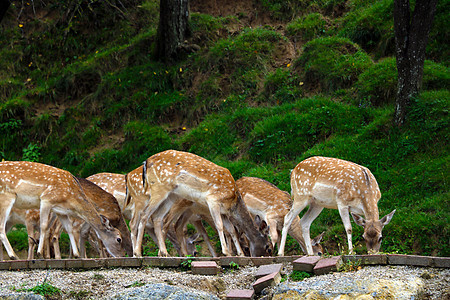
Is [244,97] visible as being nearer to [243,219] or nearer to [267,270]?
[243,219]

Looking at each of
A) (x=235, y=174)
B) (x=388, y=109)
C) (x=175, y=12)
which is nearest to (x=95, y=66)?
(x=175, y=12)

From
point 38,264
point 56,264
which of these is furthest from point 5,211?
point 56,264

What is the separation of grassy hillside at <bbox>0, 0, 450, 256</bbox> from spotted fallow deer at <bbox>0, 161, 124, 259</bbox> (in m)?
4.64

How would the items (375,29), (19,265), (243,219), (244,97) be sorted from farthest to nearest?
1. (375,29)
2. (244,97)
3. (243,219)
4. (19,265)

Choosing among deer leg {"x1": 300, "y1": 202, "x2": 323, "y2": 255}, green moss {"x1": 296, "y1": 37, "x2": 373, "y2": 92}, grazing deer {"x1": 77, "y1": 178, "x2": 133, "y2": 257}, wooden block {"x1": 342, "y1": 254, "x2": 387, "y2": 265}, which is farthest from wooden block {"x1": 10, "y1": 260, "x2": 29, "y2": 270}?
green moss {"x1": 296, "y1": 37, "x2": 373, "y2": 92}

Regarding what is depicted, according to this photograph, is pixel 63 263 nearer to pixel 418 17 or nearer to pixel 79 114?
pixel 418 17

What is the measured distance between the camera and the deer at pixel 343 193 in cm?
990

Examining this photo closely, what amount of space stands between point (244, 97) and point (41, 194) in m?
8.57

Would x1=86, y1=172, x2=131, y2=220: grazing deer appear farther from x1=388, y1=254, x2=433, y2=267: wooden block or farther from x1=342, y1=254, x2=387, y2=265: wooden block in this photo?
x1=388, y1=254, x2=433, y2=267: wooden block

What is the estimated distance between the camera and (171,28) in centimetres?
1838

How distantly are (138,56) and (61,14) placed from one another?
17.0 feet

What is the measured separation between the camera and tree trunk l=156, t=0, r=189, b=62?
59.4 ft

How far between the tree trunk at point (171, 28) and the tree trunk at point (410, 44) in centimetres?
737

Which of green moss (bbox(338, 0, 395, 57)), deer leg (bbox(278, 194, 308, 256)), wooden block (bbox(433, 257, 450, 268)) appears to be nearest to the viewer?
wooden block (bbox(433, 257, 450, 268))
